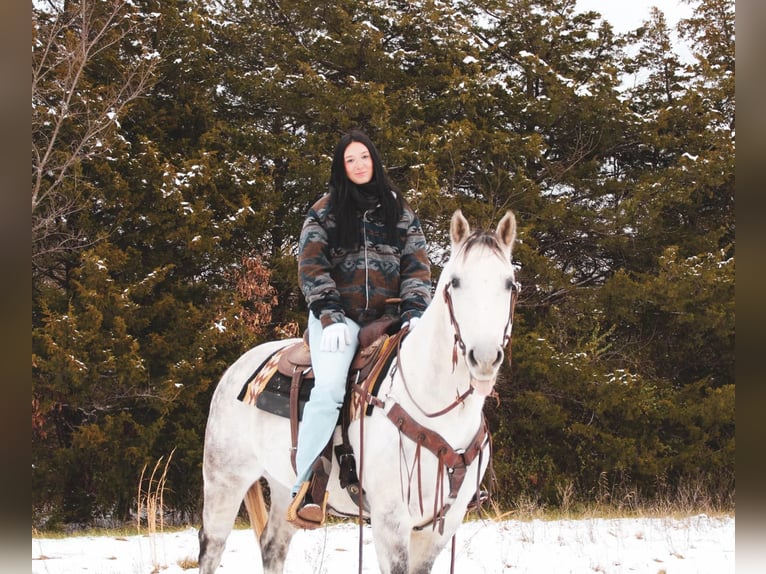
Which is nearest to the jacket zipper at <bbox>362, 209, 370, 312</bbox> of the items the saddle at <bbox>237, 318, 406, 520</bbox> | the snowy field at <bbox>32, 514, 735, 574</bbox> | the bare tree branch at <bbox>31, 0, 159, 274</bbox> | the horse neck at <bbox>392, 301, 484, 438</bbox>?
the saddle at <bbox>237, 318, 406, 520</bbox>

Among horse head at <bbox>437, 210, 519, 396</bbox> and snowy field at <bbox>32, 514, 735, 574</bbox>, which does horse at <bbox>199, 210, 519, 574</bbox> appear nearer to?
horse head at <bbox>437, 210, 519, 396</bbox>

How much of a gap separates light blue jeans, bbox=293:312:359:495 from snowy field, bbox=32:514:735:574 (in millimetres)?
2278

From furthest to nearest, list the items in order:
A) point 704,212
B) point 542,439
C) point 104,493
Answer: point 704,212
point 542,439
point 104,493

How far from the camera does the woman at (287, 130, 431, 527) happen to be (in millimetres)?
3096

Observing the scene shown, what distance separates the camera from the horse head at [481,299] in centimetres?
232

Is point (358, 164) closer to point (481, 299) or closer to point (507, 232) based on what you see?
point (507, 232)

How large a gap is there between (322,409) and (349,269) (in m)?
0.71

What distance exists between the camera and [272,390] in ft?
11.7

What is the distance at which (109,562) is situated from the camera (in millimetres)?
5340

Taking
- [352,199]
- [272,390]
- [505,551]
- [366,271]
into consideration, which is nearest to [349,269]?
[366,271]

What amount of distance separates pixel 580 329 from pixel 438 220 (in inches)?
122
